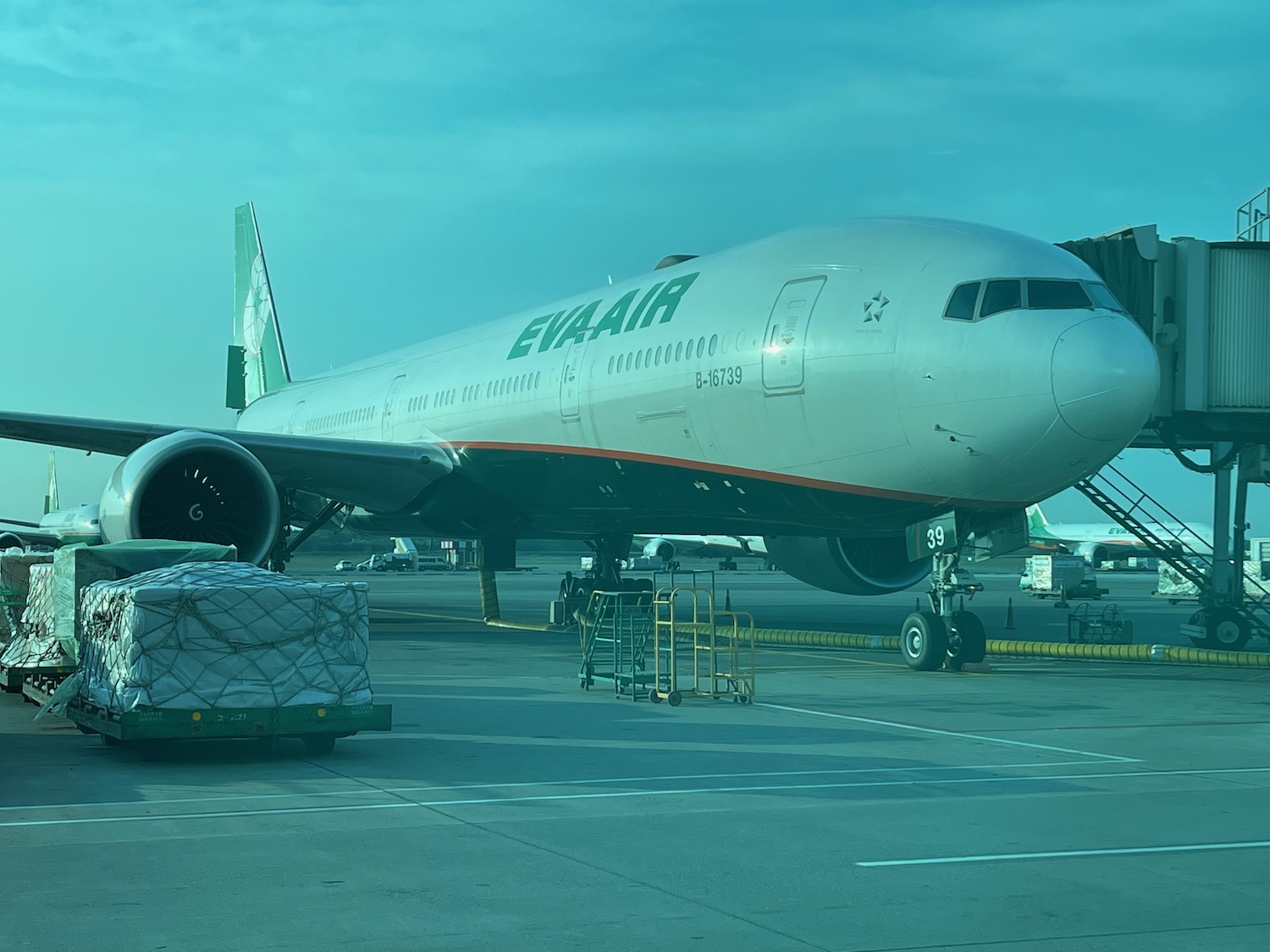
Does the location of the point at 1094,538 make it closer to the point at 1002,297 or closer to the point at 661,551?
the point at 661,551

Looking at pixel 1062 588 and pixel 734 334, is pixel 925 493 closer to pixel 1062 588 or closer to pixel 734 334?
pixel 734 334

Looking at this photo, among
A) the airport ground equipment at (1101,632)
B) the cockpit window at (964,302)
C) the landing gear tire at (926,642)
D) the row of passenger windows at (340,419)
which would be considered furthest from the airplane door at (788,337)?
the row of passenger windows at (340,419)

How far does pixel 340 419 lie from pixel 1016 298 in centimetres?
1467

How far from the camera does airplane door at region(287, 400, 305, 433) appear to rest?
27661mm

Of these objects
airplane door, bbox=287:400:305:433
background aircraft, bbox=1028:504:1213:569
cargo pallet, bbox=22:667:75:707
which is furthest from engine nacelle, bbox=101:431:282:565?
background aircraft, bbox=1028:504:1213:569

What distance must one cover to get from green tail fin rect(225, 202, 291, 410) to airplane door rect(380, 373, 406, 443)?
28.2ft

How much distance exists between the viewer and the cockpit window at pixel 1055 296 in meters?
13.0

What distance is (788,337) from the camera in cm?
1426

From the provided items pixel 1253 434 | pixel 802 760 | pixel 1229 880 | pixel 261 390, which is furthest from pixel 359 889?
pixel 261 390

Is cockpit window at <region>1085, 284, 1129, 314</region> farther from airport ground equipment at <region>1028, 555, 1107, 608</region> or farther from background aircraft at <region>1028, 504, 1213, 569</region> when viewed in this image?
background aircraft at <region>1028, 504, 1213, 569</region>

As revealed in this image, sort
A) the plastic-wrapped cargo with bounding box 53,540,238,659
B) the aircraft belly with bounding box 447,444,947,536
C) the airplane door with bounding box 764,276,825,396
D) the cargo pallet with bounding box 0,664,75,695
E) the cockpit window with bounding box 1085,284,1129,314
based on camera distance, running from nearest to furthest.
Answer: the plastic-wrapped cargo with bounding box 53,540,238,659, the cargo pallet with bounding box 0,664,75,695, the cockpit window with bounding box 1085,284,1129,314, the airplane door with bounding box 764,276,825,396, the aircraft belly with bounding box 447,444,947,536

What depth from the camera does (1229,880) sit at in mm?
6020

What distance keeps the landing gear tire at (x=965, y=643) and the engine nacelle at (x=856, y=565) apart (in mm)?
4738

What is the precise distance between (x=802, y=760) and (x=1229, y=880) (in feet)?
11.9
